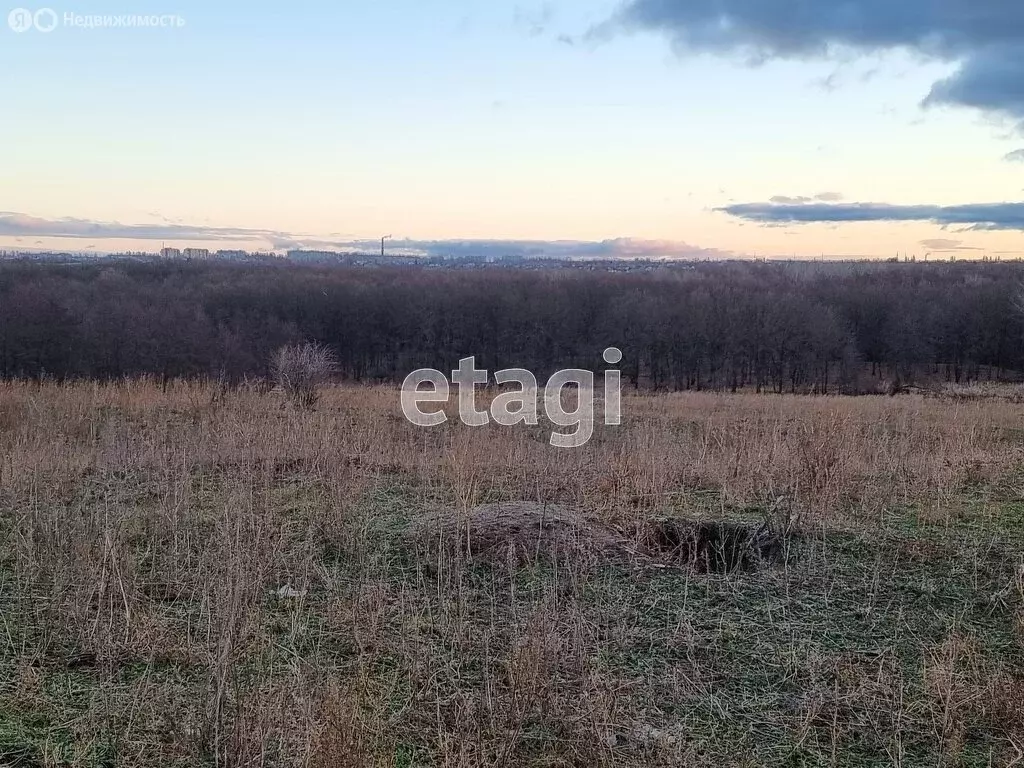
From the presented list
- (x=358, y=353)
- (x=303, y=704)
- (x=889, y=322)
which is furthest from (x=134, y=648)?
(x=889, y=322)

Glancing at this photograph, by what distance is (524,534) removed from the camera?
4.80 m

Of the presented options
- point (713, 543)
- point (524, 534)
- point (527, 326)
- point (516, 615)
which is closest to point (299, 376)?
point (524, 534)

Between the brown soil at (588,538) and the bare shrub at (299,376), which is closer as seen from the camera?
the brown soil at (588,538)

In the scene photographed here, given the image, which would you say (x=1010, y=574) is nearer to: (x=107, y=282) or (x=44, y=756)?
(x=44, y=756)

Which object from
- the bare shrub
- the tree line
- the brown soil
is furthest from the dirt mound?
the tree line

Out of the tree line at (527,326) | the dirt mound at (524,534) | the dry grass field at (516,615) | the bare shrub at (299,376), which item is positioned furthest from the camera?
the tree line at (527,326)

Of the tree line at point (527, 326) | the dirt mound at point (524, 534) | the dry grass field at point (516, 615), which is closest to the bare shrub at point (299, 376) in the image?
the dry grass field at point (516, 615)

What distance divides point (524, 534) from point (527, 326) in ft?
183

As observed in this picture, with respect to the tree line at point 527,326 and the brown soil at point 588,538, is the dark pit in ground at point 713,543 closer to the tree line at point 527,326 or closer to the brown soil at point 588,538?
the brown soil at point 588,538

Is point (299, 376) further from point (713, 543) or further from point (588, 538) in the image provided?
point (713, 543)

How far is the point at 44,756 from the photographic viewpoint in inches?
98.0

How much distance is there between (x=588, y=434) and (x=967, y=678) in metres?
7.68

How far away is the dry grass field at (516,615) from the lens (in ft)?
8.95

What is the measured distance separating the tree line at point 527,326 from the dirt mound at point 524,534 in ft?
123
